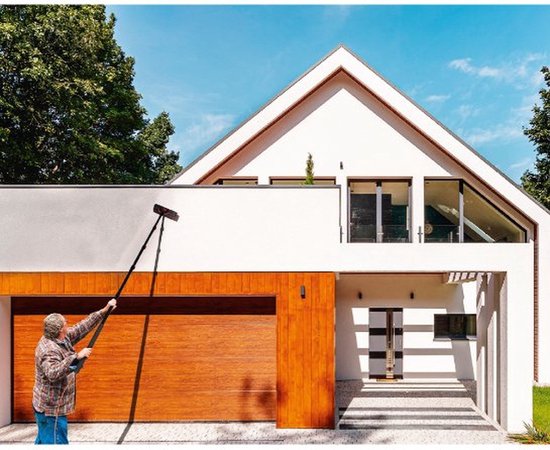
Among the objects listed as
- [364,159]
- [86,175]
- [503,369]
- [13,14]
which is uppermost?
[13,14]

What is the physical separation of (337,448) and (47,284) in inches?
226

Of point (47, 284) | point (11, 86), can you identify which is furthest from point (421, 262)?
point (11, 86)

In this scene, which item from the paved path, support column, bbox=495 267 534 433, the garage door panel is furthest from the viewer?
the garage door panel

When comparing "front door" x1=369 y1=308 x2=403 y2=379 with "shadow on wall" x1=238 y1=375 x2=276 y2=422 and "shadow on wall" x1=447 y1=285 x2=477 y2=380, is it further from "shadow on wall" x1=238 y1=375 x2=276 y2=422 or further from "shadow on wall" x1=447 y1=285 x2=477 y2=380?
"shadow on wall" x1=238 y1=375 x2=276 y2=422

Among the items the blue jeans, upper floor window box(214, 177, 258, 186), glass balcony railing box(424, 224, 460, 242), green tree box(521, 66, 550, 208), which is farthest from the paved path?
green tree box(521, 66, 550, 208)

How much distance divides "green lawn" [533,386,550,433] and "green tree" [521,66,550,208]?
10550mm

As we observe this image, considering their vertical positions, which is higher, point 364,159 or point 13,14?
point 13,14

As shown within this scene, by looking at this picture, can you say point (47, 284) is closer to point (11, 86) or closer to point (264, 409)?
point (264, 409)

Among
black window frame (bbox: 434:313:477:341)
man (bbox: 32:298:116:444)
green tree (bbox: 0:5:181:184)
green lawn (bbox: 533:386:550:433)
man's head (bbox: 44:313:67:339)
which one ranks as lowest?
green lawn (bbox: 533:386:550:433)

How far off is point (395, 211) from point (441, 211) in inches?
44.5

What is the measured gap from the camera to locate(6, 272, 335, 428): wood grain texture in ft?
21.6

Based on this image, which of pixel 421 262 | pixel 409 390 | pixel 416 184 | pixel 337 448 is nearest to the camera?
pixel 337 448

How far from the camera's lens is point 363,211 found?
29.9 ft

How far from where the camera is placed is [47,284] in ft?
21.9
